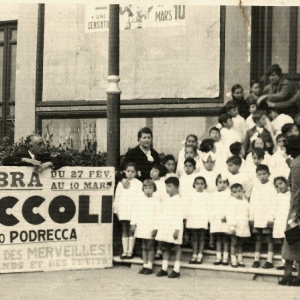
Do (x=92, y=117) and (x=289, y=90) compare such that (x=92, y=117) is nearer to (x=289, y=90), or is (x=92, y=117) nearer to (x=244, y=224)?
(x=289, y=90)

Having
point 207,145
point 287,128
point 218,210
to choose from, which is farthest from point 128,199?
point 287,128

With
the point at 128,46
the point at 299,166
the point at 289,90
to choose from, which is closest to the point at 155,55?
the point at 128,46

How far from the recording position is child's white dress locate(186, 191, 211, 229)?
350 inches

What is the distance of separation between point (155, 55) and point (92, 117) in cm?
181

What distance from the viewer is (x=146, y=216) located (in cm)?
890

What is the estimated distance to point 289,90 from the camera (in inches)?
431

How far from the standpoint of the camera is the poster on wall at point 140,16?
13242 mm

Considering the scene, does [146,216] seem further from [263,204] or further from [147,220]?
[263,204]

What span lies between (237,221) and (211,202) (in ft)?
1.53

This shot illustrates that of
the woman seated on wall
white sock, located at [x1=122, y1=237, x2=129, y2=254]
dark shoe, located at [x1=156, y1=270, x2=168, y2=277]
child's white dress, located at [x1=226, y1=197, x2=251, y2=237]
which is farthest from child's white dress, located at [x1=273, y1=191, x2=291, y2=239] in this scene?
the woman seated on wall

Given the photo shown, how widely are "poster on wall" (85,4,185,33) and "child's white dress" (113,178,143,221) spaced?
15.9 ft

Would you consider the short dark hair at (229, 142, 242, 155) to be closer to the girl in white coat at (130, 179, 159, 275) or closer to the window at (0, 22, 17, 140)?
the girl in white coat at (130, 179, 159, 275)

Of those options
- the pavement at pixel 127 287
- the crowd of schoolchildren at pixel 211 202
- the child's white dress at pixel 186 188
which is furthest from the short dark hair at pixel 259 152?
the pavement at pixel 127 287

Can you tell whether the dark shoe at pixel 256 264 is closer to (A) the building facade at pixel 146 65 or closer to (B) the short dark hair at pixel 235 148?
(B) the short dark hair at pixel 235 148
